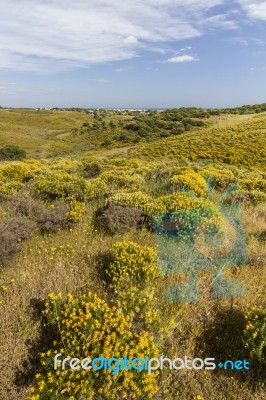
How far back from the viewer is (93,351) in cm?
245

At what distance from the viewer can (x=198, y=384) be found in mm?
2531

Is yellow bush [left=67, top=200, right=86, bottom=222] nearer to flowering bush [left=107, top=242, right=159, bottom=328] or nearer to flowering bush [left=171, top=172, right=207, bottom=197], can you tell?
flowering bush [left=107, top=242, right=159, bottom=328]

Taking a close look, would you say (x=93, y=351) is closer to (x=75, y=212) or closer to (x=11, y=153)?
(x=75, y=212)

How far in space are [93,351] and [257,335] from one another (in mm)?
1551

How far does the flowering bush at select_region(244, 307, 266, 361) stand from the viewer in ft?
8.55

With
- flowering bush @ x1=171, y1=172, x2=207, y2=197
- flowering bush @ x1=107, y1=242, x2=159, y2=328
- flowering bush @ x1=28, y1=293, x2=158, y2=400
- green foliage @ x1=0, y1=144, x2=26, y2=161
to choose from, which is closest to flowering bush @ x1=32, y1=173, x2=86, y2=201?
flowering bush @ x1=171, y1=172, x2=207, y2=197

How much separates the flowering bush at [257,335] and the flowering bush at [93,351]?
94cm

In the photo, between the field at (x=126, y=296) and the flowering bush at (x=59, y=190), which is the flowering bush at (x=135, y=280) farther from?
the flowering bush at (x=59, y=190)

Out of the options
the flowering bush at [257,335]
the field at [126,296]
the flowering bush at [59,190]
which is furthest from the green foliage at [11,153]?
the flowering bush at [257,335]

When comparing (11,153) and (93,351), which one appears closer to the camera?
(93,351)

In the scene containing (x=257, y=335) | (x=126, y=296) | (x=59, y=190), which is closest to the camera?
(x=257, y=335)

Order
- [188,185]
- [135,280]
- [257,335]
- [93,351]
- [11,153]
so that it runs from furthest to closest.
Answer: [11,153], [188,185], [135,280], [257,335], [93,351]

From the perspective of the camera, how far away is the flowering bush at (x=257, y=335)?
2.61m

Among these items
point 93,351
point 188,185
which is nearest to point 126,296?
point 93,351
